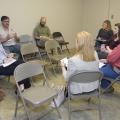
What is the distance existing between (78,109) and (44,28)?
3.39 meters

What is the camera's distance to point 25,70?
2.79 metres

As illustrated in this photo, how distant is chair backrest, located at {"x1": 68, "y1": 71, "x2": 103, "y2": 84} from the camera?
95.4 inches

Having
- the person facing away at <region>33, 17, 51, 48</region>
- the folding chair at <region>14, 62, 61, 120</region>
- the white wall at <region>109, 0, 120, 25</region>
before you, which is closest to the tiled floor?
the folding chair at <region>14, 62, 61, 120</region>

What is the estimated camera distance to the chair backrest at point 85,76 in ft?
7.95

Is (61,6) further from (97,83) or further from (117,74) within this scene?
(97,83)

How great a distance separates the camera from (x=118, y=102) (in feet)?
11.0

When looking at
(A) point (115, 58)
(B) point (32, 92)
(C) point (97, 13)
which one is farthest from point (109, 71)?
(C) point (97, 13)

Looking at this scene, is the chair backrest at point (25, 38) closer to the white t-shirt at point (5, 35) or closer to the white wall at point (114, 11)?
the white t-shirt at point (5, 35)

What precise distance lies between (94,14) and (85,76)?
4957 millimetres

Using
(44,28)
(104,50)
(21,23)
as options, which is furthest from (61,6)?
(104,50)

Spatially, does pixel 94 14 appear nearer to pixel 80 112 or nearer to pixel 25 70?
pixel 80 112

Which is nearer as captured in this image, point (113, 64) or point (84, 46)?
point (84, 46)

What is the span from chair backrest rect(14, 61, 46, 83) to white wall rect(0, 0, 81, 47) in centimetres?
288

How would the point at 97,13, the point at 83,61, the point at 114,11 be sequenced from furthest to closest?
the point at 97,13 < the point at 114,11 < the point at 83,61
